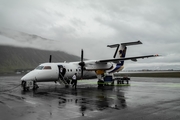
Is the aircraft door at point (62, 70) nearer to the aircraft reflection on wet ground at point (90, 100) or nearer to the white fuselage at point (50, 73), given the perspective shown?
the white fuselage at point (50, 73)

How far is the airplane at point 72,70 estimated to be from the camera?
18766mm

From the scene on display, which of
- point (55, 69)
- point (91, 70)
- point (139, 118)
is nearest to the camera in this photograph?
point (139, 118)

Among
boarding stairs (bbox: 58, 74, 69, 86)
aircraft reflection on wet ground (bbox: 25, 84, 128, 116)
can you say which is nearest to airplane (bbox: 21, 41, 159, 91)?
boarding stairs (bbox: 58, 74, 69, 86)

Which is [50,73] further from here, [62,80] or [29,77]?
[29,77]

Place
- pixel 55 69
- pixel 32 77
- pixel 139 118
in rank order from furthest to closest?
pixel 55 69
pixel 32 77
pixel 139 118

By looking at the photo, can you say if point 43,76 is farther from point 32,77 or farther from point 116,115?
point 116,115

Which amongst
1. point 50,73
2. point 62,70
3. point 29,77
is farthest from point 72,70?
point 29,77

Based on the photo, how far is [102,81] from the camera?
75.8ft

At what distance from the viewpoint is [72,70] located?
22484 millimetres

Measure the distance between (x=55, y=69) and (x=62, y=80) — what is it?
176 cm

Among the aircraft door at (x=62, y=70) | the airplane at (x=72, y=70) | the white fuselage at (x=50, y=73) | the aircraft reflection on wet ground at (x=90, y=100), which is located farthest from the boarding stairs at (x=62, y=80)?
the aircraft reflection on wet ground at (x=90, y=100)

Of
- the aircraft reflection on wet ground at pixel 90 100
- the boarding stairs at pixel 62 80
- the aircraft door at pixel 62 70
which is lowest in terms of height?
the aircraft reflection on wet ground at pixel 90 100

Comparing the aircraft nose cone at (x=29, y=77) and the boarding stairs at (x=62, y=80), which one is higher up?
the aircraft nose cone at (x=29, y=77)

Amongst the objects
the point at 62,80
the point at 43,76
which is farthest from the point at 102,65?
the point at 43,76
